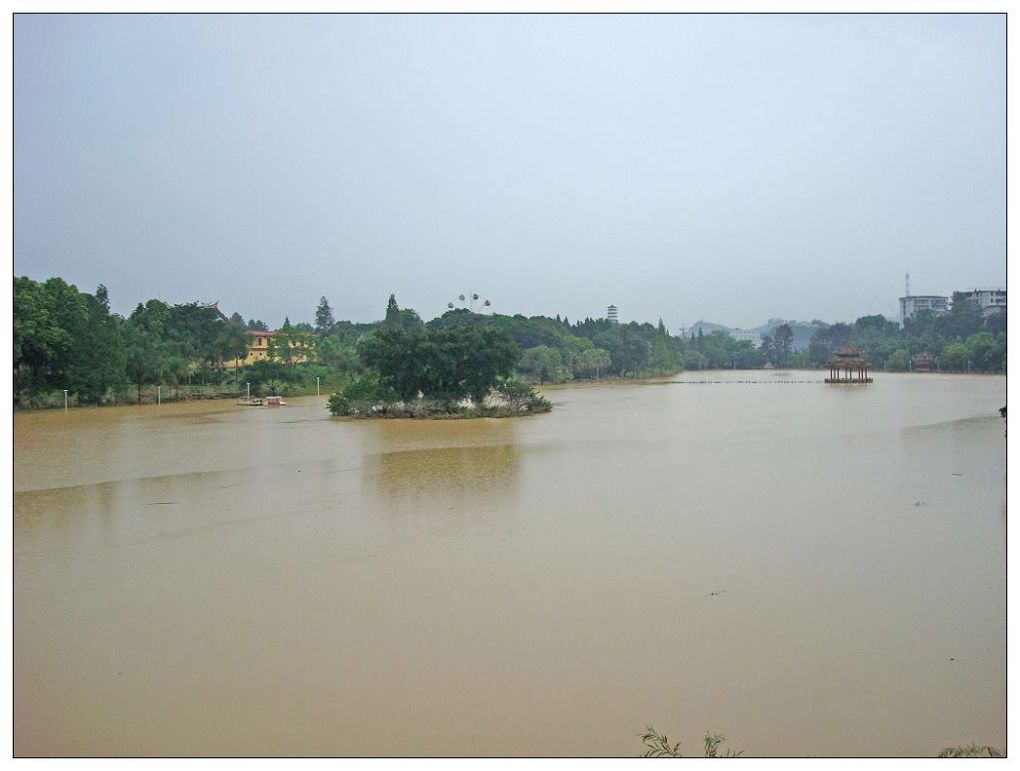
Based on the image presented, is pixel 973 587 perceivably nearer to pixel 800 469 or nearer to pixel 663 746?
pixel 663 746

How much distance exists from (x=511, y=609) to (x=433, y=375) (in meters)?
14.9

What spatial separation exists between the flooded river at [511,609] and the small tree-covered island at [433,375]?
8643mm

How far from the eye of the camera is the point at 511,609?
534 centimetres

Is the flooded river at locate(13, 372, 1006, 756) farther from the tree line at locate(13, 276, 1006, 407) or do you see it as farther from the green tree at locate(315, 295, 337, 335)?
the green tree at locate(315, 295, 337, 335)

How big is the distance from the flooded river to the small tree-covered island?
864 centimetres

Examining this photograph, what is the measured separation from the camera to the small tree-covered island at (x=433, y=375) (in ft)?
66.0

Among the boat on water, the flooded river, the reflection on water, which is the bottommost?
the flooded river

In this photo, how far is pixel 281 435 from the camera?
16797mm

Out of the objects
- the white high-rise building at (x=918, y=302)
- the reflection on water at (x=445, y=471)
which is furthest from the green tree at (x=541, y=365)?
the white high-rise building at (x=918, y=302)

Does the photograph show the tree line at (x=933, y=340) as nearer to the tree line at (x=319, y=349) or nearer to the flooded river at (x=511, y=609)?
the tree line at (x=319, y=349)

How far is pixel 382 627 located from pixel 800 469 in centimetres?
771

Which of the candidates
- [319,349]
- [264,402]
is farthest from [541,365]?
[264,402]

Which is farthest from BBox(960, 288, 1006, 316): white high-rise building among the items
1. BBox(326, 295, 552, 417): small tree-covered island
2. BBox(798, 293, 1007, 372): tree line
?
BBox(326, 295, 552, 417): small tree-covered island

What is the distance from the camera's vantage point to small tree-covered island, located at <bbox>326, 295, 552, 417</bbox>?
66.0 feet
